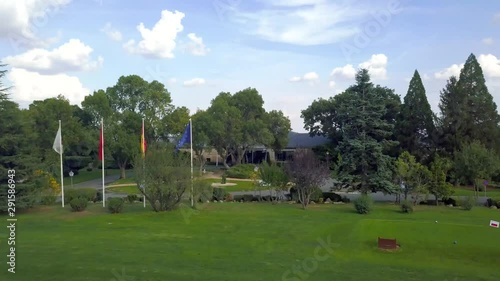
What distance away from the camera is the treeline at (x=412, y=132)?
34594mm

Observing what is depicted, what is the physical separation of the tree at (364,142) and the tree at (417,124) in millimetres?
18304

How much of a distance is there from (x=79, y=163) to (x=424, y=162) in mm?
43425

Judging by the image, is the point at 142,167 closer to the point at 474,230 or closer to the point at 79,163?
the point at 474,230

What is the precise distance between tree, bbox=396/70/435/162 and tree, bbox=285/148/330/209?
79.0 feet

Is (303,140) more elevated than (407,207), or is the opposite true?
(303,140)

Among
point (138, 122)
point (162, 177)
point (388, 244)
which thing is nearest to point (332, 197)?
point (162, 177)

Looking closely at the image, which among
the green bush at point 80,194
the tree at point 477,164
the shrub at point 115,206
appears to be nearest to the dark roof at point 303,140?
the tree at point 477,164

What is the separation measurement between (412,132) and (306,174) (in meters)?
26.0

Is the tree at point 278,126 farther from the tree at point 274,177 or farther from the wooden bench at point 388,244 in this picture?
the wooden bench at point 388,244

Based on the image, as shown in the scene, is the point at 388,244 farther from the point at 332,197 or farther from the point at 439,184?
the point at 332,197

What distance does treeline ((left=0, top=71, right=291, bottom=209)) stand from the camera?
5666cm

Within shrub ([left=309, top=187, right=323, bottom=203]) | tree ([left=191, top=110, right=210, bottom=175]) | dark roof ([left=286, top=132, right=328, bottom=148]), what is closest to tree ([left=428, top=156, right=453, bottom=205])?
shrub ([left=309, top=187, right=323, bottom=203])

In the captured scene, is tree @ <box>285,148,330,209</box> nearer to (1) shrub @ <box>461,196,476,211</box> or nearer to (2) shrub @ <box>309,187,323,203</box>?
(2) shrub @ <box>309,187,323,203</box>

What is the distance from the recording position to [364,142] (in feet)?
114
